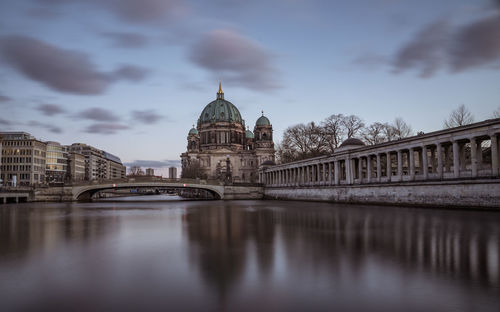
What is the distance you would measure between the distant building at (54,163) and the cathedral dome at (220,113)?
4909 centimetres

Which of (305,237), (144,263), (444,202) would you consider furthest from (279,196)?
(144,263)

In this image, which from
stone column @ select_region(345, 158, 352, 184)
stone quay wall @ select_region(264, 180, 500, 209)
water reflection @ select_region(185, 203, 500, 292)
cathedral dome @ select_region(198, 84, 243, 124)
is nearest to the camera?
water reflection @ select_region(185, 203, 500, 292)

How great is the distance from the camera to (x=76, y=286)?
26.2 feet

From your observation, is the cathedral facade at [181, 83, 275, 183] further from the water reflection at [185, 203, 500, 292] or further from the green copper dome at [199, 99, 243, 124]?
the water reflection at [185, 203, 500, 292]

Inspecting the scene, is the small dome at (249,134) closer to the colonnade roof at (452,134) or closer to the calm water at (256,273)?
the colonnade roof at (452,134)

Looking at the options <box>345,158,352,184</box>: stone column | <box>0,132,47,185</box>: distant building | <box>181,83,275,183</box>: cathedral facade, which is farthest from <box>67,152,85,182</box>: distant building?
<box>345,158,352,184</box>: stone column

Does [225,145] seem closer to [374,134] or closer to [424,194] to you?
[374,134]

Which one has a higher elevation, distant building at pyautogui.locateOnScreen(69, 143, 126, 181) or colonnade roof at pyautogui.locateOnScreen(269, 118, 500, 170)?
distant building at pyautogui.locateOnScreen(69, 143, 126, 181)

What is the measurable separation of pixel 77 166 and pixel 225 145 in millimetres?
53881

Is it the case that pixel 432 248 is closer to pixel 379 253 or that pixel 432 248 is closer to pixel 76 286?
pixel 379 253

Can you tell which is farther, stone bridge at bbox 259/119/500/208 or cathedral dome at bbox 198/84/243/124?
cathedral dome at bbox 198/84/243/124

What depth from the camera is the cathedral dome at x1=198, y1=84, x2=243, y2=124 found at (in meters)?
136

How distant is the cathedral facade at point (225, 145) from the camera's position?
123 m

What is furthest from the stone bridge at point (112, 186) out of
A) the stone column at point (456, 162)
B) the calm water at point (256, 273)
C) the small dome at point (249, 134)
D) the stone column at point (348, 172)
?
the small dome at point (249, 134)
